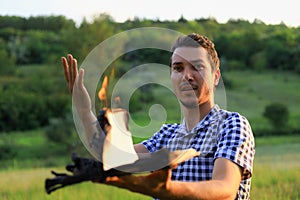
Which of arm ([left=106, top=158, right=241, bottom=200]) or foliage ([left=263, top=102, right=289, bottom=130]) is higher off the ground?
arm ([left=106, top=158, right=241, bottom=200])

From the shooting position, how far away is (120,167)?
153 cm

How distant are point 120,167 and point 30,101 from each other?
41174 millimetres

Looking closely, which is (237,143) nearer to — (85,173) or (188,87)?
(188,87)

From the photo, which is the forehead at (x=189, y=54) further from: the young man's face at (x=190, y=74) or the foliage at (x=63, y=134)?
the foliage at (x=63, y=134)

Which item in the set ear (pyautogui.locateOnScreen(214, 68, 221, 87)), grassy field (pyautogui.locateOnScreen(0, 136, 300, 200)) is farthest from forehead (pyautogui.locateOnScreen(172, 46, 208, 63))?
grassy field (pyautogui.locateOnScreen(0, 136, 300, 200))

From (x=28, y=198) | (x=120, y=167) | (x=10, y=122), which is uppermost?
(x=120, y=167)

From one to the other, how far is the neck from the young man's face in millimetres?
86

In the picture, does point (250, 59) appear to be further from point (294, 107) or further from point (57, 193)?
point (57, 193)

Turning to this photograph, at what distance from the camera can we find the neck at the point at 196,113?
2.46 m

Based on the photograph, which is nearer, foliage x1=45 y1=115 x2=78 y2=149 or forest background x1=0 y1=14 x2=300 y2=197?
foliage x1=45 y1=115 x2=78 y2=149

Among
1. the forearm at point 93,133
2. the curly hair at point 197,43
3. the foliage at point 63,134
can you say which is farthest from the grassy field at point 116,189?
the foliage at point 63,134

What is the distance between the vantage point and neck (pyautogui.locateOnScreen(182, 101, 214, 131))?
8.05 ft

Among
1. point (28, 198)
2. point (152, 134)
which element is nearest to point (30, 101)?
point (28, 198)

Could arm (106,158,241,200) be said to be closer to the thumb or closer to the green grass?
the thumb
